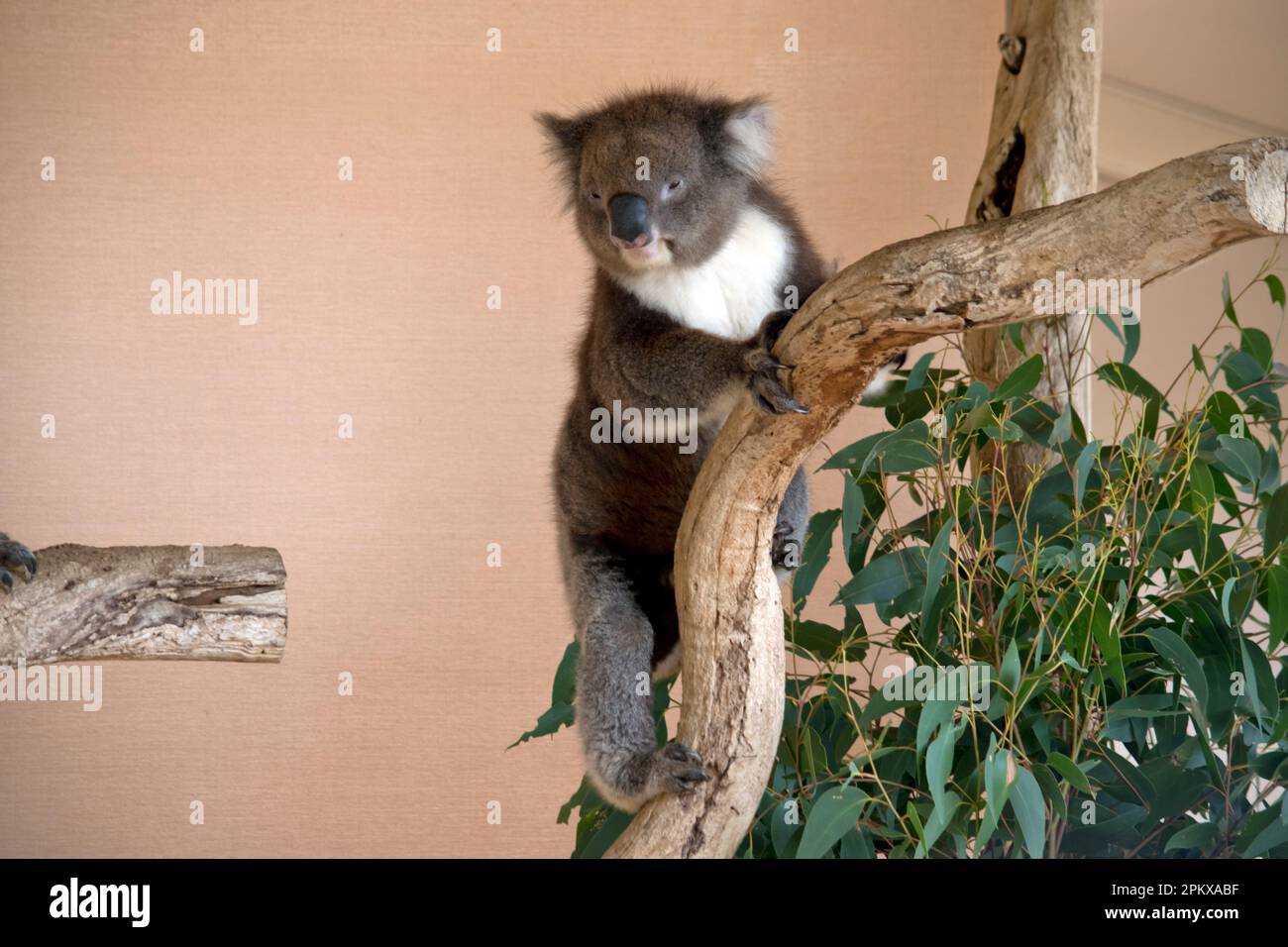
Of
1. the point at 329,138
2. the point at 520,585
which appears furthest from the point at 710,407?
the point at 329,138

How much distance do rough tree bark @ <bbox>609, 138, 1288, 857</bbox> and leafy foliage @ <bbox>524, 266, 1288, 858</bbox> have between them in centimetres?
19

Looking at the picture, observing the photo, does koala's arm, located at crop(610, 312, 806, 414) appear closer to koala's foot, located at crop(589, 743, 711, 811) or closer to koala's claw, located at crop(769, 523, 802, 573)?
koala's claw, located at crop(769, 523, 802, 573)

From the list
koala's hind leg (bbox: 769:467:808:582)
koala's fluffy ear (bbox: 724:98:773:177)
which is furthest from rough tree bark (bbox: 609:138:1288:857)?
koala's fluffy ear (bbox: 724:98:773:177)

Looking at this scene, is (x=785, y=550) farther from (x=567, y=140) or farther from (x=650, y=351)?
(x=567, y=140)

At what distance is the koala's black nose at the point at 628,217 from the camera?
2379 millimetres

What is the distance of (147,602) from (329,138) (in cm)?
235

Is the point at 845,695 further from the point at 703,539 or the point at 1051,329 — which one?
the point at 1051,329

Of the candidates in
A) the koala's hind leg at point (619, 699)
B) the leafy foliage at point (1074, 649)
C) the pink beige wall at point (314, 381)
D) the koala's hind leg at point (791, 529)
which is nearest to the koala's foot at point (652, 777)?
the koala's hind leg at point (619, 699)

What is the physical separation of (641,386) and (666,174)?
16.9 inches

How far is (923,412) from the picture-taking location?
2711 millimetres

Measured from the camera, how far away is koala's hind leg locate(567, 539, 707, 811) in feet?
7.39

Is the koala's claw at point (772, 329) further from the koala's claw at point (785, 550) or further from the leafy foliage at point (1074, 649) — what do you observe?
the koala's claw at point (785, 550)

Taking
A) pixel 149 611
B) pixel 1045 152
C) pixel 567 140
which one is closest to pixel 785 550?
pixel 567 140

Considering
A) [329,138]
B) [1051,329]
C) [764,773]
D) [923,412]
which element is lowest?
[764,773]
